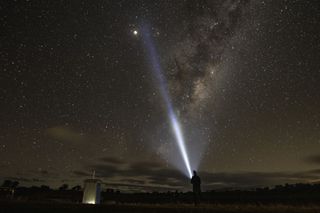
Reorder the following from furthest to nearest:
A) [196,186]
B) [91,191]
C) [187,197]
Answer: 1. [187,197]
2. [91,191]
3. [196,186]

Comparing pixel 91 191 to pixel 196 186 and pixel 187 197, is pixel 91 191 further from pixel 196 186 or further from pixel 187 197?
pixel 187 197

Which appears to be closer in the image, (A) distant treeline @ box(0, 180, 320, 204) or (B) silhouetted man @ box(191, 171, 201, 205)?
(B) silhouetted man @ box(191, 171, 201, 205)

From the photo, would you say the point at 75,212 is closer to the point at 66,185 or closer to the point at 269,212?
the point at 269,212

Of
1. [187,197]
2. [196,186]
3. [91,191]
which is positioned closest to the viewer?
[196,186]

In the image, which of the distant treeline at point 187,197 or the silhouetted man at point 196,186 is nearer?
the silhouetted man at point 196,186

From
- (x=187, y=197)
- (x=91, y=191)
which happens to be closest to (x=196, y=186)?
(x=91, y=191)

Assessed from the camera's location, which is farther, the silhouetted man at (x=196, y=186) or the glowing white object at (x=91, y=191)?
the glowing white object at (x=91, y=191)

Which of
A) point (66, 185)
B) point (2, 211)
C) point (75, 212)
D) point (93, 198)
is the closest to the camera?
point (2, 211)

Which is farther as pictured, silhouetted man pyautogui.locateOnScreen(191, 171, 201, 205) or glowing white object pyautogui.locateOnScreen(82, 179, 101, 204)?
glowing white object pyautogui.locateOnScreen(82, 179, 101, 204)

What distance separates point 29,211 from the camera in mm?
10266

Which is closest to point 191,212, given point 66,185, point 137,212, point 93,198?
point 137,212

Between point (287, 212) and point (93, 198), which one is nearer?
point (287, 212)

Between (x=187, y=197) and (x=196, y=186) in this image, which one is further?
(x=187, y=197)

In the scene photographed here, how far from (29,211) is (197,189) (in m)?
9.64
